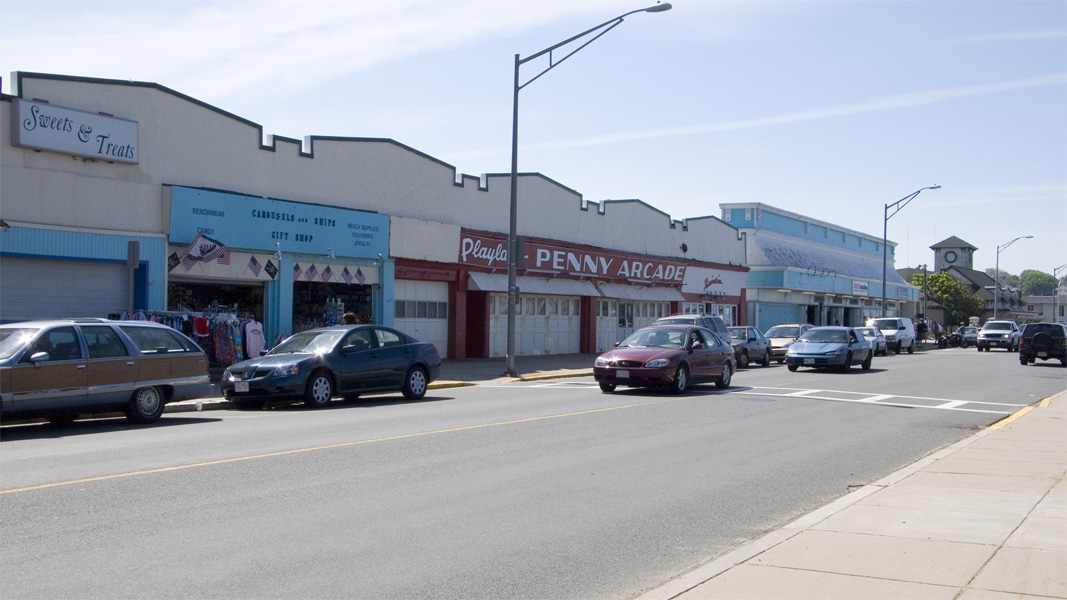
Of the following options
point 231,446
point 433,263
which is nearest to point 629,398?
point 231,446

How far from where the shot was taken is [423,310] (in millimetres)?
29703

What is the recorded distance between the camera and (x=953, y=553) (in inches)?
270

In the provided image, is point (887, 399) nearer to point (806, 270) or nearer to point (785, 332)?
point (785, 332)

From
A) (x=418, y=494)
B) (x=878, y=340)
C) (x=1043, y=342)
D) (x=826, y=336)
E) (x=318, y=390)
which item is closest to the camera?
(x=418, y=494)

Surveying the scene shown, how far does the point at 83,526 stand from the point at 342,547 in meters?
2.14

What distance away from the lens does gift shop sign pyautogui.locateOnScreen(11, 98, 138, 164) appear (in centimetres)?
1883

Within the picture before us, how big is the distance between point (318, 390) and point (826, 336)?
63.7 ft

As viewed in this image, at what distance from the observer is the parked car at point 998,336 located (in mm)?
52750

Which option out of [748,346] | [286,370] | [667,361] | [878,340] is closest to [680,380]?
[667,361]

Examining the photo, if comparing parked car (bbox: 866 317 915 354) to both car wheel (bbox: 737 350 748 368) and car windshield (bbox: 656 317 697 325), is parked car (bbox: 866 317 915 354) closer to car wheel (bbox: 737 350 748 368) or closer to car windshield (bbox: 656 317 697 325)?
car wheel (bbox: 737 350 748 368)

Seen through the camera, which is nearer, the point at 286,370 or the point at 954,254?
the point at 286,370

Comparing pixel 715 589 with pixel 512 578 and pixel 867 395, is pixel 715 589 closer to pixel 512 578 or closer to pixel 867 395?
pixel 512 578

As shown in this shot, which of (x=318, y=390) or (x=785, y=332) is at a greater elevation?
(x=785, y=332)

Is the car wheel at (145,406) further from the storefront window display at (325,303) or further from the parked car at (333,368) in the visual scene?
the storefront window display at (325,303)
